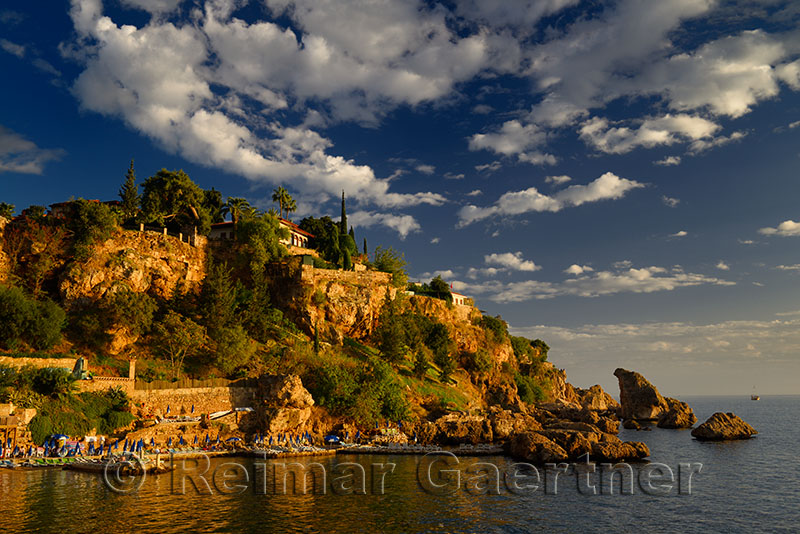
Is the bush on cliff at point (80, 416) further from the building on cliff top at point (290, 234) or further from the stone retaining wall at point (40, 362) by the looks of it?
the building on cliff top at point (290, 234)

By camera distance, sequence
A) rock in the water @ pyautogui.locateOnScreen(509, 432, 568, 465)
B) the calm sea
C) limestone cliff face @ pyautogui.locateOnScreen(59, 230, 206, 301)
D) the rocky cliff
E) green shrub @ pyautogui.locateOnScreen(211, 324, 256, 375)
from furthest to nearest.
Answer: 1. the rocky cliff
2. limestone cliff face @ pyautogui.locateOnScreen(59, 230, 206, 301)
3. green shrub @ pyautogui.locateOnScreen(211, 324, 256, 375)
4. rock in the water @ pyautogui.locateOnScreen(509, 432, 568, 465)
5. the calm sea

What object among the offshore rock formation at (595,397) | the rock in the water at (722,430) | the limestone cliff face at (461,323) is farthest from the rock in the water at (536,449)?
the offshore rock formation at (595,397)

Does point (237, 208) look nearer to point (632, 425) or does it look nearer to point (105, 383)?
point (105, 383)

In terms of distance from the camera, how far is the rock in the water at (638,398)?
11331 centimetres

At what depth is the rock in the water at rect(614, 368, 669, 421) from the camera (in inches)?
4461

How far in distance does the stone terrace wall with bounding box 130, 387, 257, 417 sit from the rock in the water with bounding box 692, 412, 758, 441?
220 ft

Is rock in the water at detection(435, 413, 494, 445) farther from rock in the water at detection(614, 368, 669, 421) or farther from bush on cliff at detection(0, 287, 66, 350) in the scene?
rock in the water at detection(614, 368, 669, 421)

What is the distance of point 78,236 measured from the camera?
71.2 meters

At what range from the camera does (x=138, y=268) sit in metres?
72.6

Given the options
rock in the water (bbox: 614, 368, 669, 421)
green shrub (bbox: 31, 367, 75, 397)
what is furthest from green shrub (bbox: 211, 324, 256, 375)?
rock in the water (bbox: 614, 368, 669, 421)

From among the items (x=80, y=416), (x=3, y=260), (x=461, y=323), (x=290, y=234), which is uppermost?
(x=290, y=234)

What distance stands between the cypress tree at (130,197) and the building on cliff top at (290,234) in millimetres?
12871

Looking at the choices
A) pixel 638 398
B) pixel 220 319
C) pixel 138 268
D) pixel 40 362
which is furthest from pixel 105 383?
pixel 638 398

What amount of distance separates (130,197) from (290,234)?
1101 inches
